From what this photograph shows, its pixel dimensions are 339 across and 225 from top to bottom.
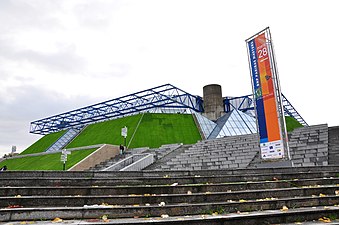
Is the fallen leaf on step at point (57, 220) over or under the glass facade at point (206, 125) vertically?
under

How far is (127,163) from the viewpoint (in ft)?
74.5

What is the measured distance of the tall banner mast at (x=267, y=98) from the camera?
51.0 ft

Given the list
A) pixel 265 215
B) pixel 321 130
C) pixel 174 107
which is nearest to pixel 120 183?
pixel 265 215

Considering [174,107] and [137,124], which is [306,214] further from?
[174,107]

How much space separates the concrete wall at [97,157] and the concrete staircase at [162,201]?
58.2 ft

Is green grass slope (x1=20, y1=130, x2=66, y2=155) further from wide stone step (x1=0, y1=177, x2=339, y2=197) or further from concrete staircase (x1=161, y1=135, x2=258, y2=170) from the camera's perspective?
wide stone step (x1=0, y1=177, x2=339, y2=197)

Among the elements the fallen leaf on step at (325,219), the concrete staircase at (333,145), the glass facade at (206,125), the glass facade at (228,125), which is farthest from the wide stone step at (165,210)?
the glass facade at (206,125)

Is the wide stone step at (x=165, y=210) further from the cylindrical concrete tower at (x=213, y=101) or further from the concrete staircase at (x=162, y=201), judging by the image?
the cylindrical concrete tower at (x=213, y=101)

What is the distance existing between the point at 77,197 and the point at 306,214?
17.8 feet

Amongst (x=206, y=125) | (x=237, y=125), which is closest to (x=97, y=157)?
(x=206, y=125)

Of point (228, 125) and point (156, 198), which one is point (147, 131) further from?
point (156, 198)

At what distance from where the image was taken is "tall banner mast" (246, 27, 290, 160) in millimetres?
15555

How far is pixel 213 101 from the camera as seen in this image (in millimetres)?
51781

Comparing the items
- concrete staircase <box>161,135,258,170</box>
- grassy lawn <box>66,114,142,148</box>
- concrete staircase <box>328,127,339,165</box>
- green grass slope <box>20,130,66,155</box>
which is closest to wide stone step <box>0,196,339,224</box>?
concrete staircase <box>328,127,339,165</box>
